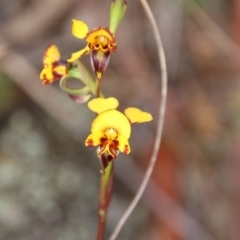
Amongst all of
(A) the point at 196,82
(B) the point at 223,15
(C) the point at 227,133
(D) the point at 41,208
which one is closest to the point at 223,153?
(C) the point at 227,133

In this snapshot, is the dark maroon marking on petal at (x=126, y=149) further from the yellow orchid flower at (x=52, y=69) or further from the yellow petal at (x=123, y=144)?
the yellow orchid flower at (x=52, y=69)

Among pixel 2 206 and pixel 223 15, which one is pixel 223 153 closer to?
pixel 223 15

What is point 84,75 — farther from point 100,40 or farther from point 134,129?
point 134,129

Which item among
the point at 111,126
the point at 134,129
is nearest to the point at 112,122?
the point at 111,126

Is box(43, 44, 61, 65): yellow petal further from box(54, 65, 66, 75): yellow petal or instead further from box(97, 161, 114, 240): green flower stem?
box(97, 161, 114, 240): green flower stem

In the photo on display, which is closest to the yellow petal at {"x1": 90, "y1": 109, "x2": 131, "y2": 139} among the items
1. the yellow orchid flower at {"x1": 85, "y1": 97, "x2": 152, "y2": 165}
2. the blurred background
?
the yellow orchid flower at {"x1": 85, "y1": 97, "x2": 152, "y2": 165}

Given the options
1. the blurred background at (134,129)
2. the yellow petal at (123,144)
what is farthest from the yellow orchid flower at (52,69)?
the blurred background at (134,129)
